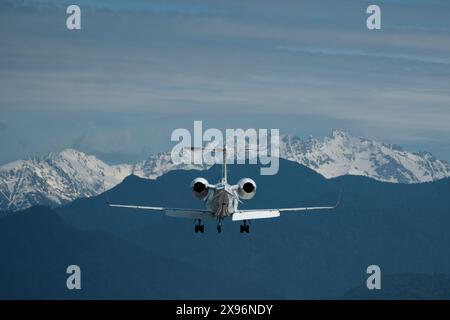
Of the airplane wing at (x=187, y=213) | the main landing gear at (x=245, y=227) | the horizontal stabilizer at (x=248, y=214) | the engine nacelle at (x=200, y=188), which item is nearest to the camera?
the horizontal stabilizer at (x=248, y=214)

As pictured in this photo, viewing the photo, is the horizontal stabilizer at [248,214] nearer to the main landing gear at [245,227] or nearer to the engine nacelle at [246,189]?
the engine nacelle at [246,189]

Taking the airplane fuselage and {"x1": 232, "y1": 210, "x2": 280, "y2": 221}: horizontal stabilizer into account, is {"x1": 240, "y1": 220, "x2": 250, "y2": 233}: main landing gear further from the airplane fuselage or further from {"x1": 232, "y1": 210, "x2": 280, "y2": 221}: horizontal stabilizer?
the airplane fuselage

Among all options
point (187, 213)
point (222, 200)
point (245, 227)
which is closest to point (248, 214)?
point (222, 200)

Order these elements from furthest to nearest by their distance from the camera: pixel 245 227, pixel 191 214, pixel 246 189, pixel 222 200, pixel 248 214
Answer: pixel 245 227, pixel 246 189, pixel 191 214, pixel 248 214, pixel 222 200

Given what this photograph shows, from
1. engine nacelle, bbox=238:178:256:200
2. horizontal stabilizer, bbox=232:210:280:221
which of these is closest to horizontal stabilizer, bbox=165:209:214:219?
horizontal stabilizer, bbox=232:210:280:221

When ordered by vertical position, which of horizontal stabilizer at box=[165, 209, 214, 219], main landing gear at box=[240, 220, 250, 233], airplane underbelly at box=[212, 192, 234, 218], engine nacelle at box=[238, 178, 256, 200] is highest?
engine nacelle at box=[238, 178, 256, 200]

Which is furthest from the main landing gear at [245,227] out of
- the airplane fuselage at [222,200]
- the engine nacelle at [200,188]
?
the engine nacelle at [200,188]

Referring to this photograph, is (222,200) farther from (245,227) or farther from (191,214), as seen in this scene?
(245,227)

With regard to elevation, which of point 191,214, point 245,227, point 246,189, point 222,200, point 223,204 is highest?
point 246,189

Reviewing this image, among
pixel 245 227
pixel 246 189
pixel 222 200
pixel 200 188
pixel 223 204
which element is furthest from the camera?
pixel 245 227

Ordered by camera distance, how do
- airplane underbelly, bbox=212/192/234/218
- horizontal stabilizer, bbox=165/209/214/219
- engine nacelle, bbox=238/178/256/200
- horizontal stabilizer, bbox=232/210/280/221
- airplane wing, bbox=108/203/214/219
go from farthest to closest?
1. engine nacelle, bbox=238/178/256/200
2. horizontal stabilizer, bbox=165/209/214/219
3. airplane wing, bbox=108/203/214/219
4. horizontal stabilizer, bbox=232/210/280/221
5. airplane underbelly, bbox=212/192/234/218
